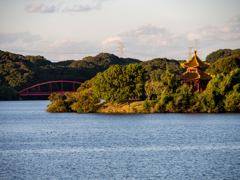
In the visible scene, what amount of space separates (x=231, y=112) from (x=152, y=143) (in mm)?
36383

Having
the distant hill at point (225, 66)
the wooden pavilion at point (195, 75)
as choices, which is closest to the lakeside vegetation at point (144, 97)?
the wooden pavilion at point (195, 75)

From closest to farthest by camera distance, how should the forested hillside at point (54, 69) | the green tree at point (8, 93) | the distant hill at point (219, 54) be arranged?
1. the green tree at point (8, 93)
2. the forested hillside at point (54, 69)
3. the distant hill at point (219, 54)

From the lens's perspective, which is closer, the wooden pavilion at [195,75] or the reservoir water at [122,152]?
the reservoir water at [122,152]

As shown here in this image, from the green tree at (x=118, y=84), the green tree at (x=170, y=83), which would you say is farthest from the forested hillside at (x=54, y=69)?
the green tree at (x=118, y=84)

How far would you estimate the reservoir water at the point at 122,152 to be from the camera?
75.7 ft

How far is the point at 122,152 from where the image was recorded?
30.0 metres

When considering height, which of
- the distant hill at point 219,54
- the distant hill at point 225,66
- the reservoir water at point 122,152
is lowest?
the reservoir water at point 122,152

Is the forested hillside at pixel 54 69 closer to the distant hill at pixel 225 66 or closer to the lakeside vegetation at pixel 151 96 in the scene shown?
the distant hill at pixel 225 66

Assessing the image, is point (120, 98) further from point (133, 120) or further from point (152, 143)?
point (152, 143)

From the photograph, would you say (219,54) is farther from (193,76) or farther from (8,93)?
(193,76)

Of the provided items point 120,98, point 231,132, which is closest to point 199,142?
point 231,132

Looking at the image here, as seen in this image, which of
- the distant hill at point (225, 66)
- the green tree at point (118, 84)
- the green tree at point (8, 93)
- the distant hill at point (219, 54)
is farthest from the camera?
the distant hill at point (219, 54)

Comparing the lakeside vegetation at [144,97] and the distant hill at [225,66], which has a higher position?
the distant hill at [225,66]

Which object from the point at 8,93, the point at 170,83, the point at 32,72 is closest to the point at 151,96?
the point at 170,83
